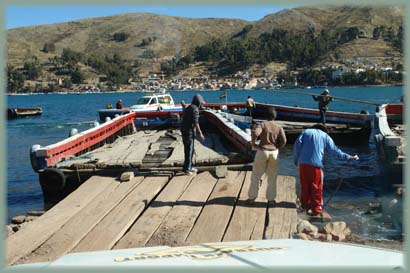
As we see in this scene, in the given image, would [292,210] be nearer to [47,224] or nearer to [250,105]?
[47,224]

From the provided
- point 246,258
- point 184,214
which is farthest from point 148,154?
point 246,258

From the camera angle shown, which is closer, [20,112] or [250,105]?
[250,105]

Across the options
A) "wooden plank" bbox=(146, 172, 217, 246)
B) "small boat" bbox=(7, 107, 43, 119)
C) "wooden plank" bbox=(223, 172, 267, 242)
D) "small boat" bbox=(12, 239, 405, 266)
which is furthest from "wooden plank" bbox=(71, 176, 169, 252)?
"small boat" bbox=(7, 107, 43, 119)

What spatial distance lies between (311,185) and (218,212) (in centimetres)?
193

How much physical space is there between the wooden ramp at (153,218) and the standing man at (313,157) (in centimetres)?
50

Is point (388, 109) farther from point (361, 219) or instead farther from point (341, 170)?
point (361, 219)

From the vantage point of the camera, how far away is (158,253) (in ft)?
15.9

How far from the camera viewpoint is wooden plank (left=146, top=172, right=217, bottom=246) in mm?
7531

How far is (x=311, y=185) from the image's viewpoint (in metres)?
9.55

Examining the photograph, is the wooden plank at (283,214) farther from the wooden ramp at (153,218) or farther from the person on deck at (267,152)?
the person on deck at (267,152)

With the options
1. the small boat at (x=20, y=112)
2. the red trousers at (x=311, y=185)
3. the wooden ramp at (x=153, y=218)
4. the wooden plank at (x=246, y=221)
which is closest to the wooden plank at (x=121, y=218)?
the wooden ramp at (x=153, y=218)

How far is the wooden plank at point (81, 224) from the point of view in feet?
23.1

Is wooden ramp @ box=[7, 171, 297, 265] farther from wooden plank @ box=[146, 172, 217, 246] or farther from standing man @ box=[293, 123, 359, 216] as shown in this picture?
standing man @ box=[293, 123, 359, 216]

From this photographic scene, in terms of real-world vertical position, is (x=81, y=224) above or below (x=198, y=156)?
below
